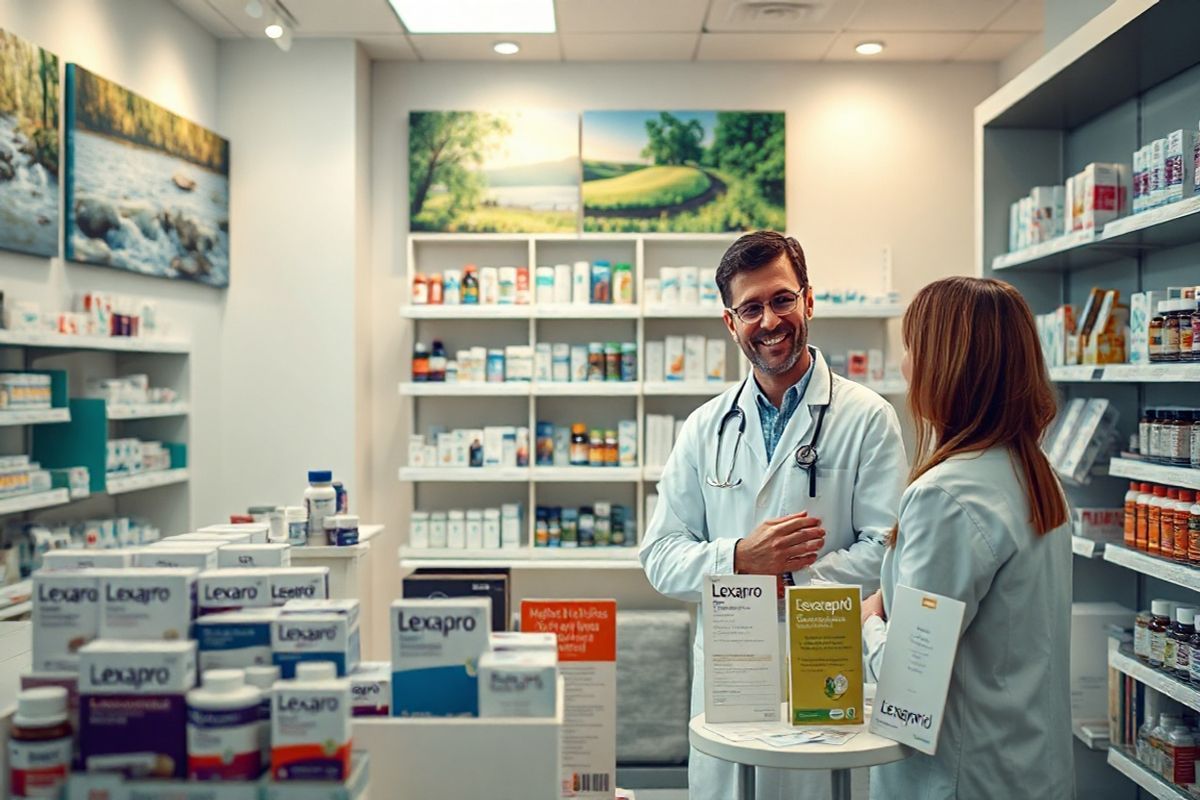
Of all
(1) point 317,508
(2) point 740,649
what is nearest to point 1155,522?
(2) point 740,649

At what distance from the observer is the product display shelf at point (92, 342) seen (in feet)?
11.2

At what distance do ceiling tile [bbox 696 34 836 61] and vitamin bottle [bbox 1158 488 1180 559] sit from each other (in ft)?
10.1

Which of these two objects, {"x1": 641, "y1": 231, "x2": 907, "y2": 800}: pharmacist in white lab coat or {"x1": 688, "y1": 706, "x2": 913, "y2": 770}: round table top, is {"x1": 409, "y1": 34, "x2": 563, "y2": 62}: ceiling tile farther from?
{"x1": 688, "y1": 706, "x2": 913, "y2": 770}: round table top

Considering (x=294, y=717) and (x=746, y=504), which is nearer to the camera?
(x=294, y=717)

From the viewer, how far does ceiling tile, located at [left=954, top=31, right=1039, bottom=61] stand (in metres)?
5.21

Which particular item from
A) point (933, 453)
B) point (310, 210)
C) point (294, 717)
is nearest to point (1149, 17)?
point (933, 453)

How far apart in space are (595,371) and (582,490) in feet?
2.42

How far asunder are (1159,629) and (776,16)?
3.19m

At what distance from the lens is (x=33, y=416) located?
352cm

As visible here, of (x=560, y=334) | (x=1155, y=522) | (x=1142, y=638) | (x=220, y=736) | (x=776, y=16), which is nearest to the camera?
(x=220, y=736)

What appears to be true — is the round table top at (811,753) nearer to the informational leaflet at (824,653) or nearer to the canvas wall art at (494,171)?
the informational leaflet at (824,653)

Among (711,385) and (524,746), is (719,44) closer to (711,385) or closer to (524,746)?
(711,385)

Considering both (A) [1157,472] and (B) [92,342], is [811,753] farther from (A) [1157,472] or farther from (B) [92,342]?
(B) [92,342]

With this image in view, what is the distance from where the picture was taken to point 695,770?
255 cm
